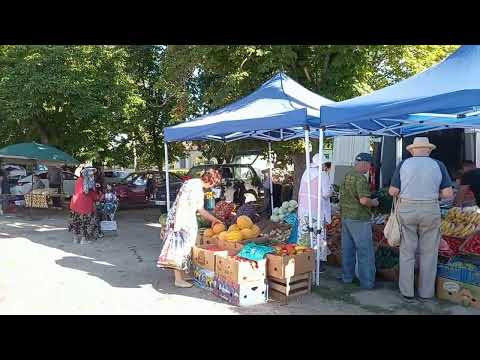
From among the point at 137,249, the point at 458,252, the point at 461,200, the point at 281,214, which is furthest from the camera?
the point at 137,249

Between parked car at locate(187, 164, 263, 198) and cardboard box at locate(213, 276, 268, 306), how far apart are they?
8623mm

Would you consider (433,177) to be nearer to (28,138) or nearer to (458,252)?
(458,252)

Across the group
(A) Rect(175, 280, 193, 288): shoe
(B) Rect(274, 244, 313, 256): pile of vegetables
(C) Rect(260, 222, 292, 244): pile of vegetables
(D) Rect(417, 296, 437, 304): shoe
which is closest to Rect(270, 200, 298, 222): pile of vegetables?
(C) Rect(260, 222, 292, 244): pile of vegetables

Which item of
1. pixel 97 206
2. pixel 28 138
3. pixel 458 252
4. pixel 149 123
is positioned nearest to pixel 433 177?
pixel 458 252

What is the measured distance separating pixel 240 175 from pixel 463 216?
29.4ft

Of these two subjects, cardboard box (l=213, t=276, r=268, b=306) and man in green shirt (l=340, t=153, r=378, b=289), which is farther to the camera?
man in green shirt (l=340, t=153, r=378, b=289)

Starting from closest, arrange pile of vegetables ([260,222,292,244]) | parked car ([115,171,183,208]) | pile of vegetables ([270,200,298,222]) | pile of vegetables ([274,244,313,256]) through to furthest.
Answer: pile of vegetables ([274,244,313,256])
pile of vegetables ([260,222,292,244])
pile of vegetables ([270,200,298,222])
parked car ([115,171,183,208])

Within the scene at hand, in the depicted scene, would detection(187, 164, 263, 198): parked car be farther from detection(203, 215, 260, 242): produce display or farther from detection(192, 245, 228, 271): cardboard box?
detection(192, 245, 228, 271): cardboard box

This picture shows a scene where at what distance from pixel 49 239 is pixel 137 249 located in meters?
2.60

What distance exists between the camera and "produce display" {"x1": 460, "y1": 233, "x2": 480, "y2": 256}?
18.4ft

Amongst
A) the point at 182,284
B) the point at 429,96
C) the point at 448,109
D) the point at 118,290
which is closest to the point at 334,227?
the point at 182,284

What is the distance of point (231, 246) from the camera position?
644 cm

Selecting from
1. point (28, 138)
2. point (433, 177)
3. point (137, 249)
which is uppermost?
point (28, 138)

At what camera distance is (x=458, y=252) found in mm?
5754
